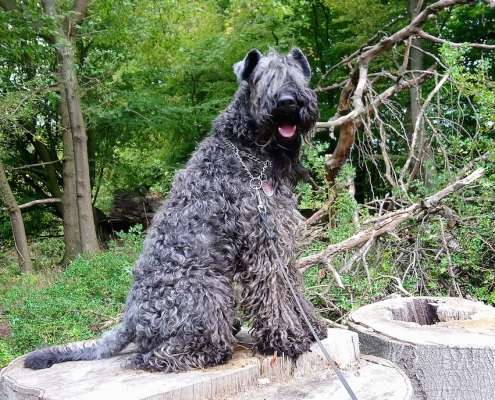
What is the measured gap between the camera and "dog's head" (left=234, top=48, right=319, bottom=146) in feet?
8.68

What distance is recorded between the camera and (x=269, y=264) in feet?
9.27

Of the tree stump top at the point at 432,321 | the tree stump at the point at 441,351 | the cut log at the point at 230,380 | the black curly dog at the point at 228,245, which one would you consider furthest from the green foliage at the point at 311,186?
the cut log at the point at 230,380

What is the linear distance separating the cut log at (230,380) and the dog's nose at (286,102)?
142 centimetres

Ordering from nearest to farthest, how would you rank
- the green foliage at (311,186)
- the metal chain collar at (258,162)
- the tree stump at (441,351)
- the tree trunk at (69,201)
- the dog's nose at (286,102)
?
the dog's nose at (286,102) → the metal chain collar at (258,162) → the tree stump at (441,351) → the green foliage at (311,186) → the tree trunk at (69,201)

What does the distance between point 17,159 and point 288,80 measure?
43.7 ft

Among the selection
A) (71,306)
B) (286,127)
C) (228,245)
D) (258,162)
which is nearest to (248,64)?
(286,127)

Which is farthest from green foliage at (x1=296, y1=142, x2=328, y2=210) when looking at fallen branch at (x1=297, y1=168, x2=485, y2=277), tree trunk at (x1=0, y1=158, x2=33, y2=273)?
tree trunk at (x1=0, y1=158, x2=33, y2=273)

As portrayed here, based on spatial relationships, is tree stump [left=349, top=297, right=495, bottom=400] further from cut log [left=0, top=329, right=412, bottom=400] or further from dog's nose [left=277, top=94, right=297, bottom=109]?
dog's nose [left=277, top=94, right=297, bottom=109]

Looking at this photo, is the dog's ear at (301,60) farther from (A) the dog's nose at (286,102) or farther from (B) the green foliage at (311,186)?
(B) the green foliage at (311,186)

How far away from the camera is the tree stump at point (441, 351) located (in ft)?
9.75

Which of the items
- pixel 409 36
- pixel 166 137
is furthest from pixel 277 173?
pixel 166 137

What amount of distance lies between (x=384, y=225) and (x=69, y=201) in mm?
8645

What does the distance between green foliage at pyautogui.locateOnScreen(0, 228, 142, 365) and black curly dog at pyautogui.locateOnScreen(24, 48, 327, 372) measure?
234 centimetres

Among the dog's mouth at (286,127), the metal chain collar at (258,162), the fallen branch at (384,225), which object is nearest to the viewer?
the dog's mouth at (286,127)
